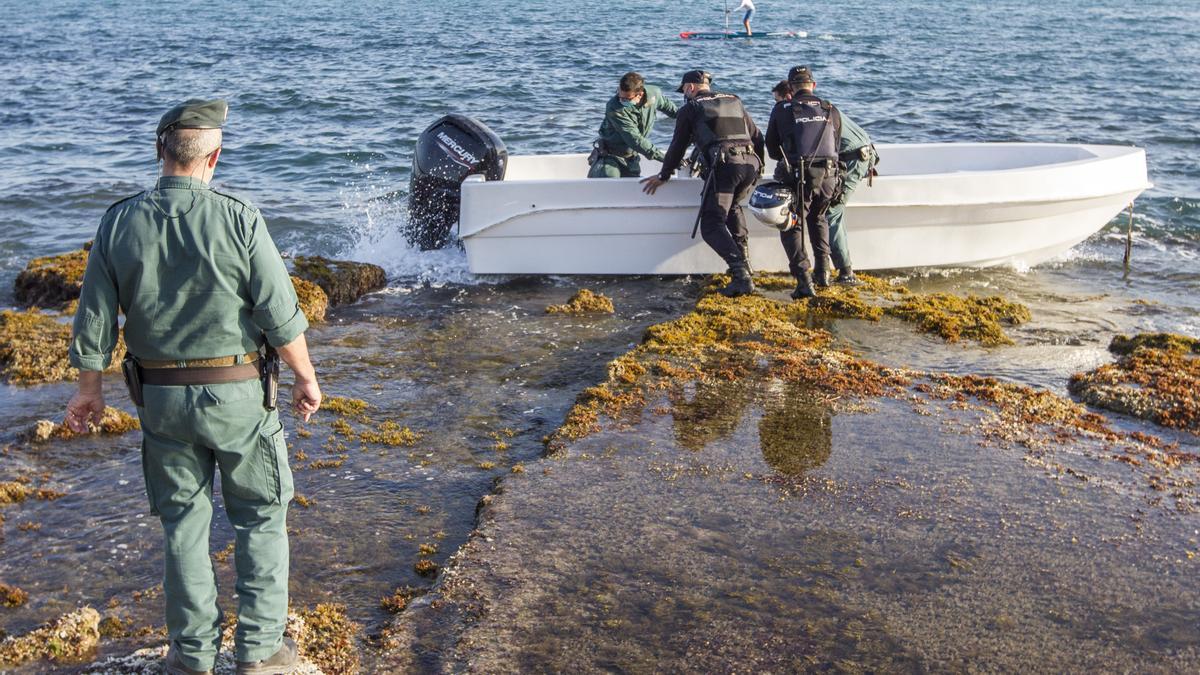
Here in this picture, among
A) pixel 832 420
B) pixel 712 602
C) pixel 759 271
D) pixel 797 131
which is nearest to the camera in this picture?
pixel 712 602

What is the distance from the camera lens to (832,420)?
5602 mm

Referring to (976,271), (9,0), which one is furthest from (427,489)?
(9,0)

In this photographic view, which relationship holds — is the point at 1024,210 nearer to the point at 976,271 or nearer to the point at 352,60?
the point at 976,271

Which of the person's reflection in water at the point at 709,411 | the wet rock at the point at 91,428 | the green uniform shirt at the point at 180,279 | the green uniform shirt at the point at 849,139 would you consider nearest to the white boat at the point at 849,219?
the green uniform shirt at the point at 849,139

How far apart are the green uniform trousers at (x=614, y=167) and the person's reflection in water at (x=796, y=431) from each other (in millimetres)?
3610

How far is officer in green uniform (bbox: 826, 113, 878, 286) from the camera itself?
820cm

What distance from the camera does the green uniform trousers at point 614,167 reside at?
29.9ft

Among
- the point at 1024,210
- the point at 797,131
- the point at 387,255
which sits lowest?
the point at 387,255

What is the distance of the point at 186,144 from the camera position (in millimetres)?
3098

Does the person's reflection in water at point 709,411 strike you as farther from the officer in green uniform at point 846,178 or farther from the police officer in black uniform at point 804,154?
the officer in green uniform at point 846,178

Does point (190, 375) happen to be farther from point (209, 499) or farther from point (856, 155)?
point (856, 155)

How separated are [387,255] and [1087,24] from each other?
2849cm

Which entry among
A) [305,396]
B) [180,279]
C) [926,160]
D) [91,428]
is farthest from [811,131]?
[180,279]

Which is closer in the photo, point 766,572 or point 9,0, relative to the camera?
point 766,572
